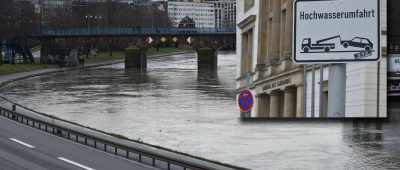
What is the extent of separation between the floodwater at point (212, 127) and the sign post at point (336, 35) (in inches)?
578

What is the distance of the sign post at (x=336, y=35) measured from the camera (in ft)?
18.8

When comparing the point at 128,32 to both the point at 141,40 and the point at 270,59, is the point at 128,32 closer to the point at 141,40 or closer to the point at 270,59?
the point at 141,40

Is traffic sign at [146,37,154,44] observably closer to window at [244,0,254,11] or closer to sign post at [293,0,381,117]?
window at [244,0,254,11]

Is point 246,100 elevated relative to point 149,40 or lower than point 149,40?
lower

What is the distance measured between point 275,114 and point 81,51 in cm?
13331

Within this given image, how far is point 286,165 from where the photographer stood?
2092cm

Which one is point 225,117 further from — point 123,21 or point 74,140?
point 123,21

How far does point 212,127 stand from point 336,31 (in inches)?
1208

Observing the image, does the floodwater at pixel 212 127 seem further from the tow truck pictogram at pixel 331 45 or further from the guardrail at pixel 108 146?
the tow truck pictogram at pixel 331 45

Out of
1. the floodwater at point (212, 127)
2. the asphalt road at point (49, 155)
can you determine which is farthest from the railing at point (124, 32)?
the asphalt road at point (49, 155)

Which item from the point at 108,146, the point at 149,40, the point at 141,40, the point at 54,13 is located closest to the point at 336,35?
the point at 108,146

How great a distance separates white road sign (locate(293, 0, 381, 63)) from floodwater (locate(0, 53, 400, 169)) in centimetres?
1472

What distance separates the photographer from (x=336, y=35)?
5.90 metres

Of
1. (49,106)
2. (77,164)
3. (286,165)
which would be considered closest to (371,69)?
(286,165)
